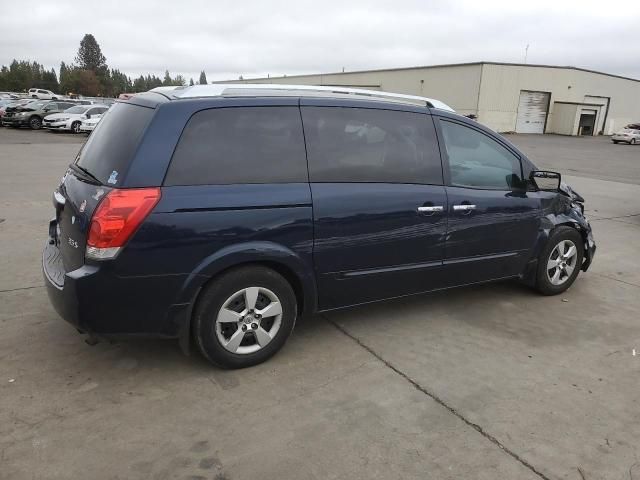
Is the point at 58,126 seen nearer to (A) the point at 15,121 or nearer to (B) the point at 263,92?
(A) the point at 15,121

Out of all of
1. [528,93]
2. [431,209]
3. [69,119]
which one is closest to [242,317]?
[431,209]

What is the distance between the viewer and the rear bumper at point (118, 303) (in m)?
3.01

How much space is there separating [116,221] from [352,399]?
173cm

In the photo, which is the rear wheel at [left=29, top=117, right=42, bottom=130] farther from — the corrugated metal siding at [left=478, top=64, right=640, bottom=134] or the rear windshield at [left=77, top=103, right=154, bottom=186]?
the corrugated metal siding at [left=478, top=64, right=640, bottom=134]

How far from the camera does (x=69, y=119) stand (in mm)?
26531

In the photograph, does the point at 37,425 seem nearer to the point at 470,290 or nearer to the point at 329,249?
the point at 329,249

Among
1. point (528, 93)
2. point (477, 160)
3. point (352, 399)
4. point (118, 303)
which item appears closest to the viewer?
point (118, 303)

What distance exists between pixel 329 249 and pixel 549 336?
6.50 feet

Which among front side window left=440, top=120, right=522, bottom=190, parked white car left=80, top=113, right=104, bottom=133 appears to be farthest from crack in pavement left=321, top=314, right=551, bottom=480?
parked white car left=80, top=113, right=104, bottom=133

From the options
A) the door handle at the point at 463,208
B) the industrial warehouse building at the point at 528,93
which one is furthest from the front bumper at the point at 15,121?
the industrial warehouse building at the point at 528,93

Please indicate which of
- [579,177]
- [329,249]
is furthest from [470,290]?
[579,177]

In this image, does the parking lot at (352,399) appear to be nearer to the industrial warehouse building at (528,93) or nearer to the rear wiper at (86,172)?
the rear wiper at (86,172)

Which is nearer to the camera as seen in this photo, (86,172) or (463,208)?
(86,172)

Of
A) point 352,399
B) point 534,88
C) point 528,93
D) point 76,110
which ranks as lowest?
point 352,399
